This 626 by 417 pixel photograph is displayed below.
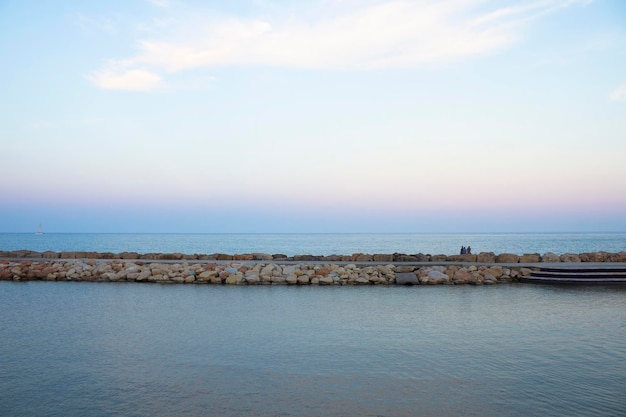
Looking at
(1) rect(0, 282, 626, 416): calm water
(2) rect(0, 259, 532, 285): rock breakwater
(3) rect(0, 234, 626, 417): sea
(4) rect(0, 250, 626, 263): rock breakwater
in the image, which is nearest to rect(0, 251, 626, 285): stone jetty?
(2) rect(0, 259, 532, 285): rock breakwater

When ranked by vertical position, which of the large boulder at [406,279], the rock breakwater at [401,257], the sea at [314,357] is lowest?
the sea at [314,357]

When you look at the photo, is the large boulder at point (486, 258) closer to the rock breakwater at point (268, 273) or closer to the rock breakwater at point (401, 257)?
the rock breakwater at point (401, 257)

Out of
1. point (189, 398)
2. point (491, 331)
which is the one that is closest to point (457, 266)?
point (491, 331)

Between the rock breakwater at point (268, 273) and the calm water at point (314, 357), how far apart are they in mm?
4293

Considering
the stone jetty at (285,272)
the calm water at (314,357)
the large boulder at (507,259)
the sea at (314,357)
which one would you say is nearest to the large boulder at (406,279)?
the stone jetty at (285,272)

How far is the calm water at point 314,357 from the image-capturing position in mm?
6930

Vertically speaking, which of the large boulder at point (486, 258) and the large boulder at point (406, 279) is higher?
the large boulder at point (486, 258)

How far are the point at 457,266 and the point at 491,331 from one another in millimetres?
10807

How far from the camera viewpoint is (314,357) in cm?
909

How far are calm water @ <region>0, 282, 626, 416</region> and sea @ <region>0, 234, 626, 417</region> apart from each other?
3cm

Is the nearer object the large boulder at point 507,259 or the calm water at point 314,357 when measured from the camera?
the calm water at point 314,357

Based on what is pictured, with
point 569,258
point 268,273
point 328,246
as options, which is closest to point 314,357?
point 268,273

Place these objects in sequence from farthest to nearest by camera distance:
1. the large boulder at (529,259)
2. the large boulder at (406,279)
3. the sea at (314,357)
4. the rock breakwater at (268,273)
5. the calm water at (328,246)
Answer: the calm water at (328,246) → the large boulder at (529,259) → the rock breakwater at (268,273) → the large boulder at (406,279) → the sea at (314,357)

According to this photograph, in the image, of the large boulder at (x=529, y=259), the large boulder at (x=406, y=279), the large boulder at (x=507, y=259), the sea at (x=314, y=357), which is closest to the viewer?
the sea at (x=314, y=357)
